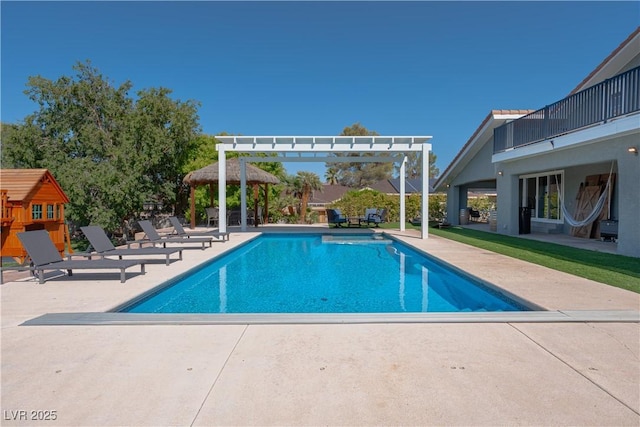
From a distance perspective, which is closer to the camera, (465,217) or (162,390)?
(162,390)

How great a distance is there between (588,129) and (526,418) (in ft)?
33.7

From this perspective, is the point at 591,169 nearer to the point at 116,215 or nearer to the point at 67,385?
the point at 67,385

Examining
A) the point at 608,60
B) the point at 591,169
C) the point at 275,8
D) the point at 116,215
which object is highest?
the point at 275,8

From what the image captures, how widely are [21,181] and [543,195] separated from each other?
19202 mm

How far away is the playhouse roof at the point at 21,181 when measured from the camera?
30.9 ft

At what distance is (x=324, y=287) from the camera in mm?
7547

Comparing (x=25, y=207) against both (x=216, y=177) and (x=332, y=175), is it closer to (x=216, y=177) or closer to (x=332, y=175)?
(x=216, y=177)

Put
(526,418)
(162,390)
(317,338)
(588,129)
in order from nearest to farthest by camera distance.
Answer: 1. (526,418)
2. (162,390)
3. (317,338)
4. (588,129)

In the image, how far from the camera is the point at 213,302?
6.42 meters

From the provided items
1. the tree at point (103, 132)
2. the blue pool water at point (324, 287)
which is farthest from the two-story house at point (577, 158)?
the tree at point (103, 132)

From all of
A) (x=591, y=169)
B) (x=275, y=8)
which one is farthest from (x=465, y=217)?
(x=275, y=8)

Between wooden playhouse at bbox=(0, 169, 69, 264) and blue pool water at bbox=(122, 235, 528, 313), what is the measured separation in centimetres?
502

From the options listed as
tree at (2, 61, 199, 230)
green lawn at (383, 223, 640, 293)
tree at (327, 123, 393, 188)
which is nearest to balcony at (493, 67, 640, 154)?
green lawn at (383, 223, 640, 293)

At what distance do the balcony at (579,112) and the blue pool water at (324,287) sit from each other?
6017 mm
